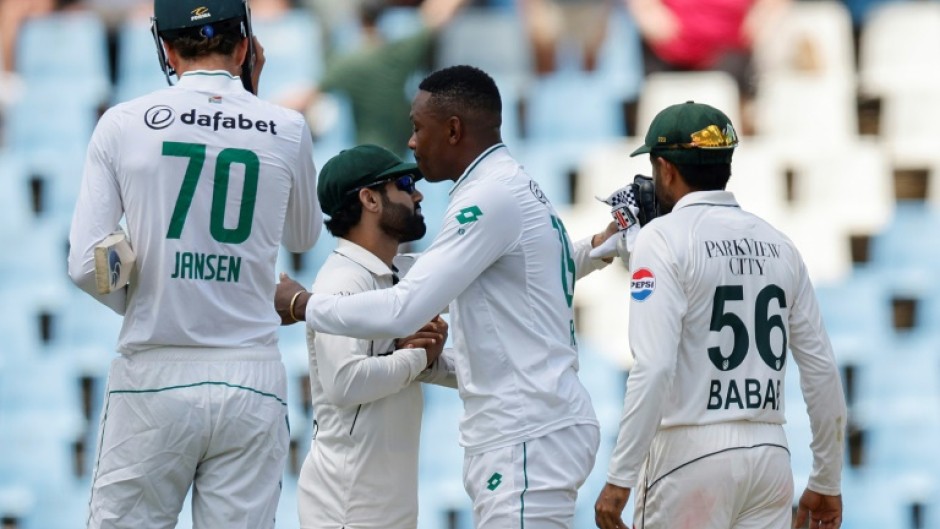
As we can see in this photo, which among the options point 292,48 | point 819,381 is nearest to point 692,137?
point 819,381

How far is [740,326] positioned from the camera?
12.2 ft

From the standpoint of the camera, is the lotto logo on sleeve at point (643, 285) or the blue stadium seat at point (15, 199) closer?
the lotto logo on sleeve at point (643, 285)

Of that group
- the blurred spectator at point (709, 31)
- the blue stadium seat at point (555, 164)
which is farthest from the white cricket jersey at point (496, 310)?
the blurred spectator at point (709, 31)

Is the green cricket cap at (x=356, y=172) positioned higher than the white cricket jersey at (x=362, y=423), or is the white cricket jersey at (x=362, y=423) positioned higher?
the green cricket cap at (x=356, y=172)

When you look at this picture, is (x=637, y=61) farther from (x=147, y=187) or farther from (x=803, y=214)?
(x=147, y=187)

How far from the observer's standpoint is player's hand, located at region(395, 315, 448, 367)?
409 cm

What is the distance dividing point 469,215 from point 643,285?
0.48 meters

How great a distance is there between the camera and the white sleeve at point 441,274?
3.55 metres

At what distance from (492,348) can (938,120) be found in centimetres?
605

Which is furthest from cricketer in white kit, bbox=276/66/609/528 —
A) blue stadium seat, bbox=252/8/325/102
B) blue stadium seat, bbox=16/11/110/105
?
blue stadium seat, bbox=16/11/110/105

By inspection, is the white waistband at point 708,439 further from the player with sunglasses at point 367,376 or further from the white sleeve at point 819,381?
the player with sunglasses at point 367,376

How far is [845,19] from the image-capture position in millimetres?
9008

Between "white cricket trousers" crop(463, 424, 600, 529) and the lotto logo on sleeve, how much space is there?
362 millimetres

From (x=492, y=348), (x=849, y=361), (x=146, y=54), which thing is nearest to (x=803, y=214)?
(x=849, y=361)
